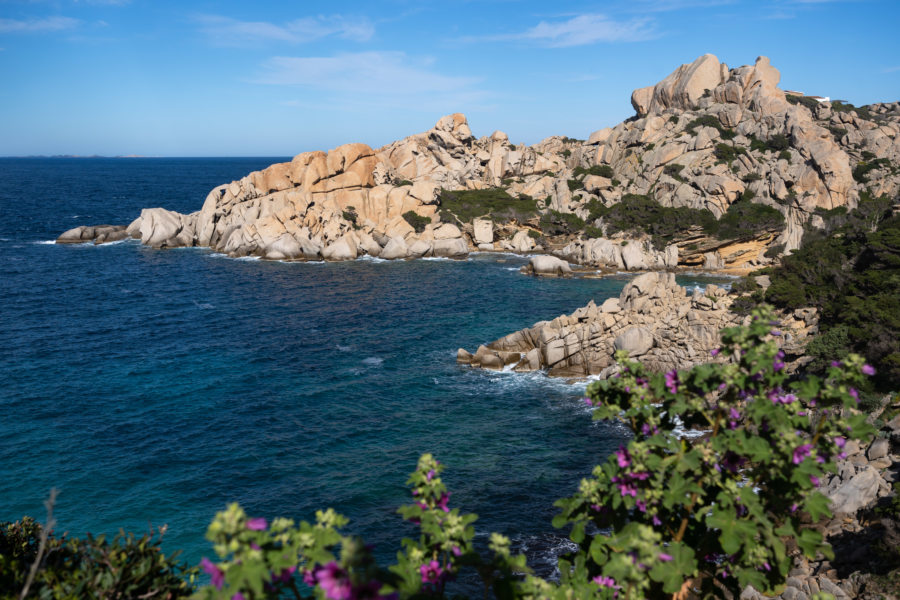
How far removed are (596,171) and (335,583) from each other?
12667cm

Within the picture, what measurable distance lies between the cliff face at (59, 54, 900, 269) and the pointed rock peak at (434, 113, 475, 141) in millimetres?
17714

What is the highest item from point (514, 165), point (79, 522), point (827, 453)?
point (514, 165)

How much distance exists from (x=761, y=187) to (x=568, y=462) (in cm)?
8556

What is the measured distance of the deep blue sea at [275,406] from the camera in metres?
29.7

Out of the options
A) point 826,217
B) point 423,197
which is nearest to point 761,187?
point 826,217

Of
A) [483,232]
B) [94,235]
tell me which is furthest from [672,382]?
[94,235]

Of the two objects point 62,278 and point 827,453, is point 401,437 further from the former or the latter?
point 62,278

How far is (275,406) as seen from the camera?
4150 cm

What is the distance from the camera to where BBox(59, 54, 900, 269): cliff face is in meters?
93.4

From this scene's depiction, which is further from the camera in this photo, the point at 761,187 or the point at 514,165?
the point at 514,165

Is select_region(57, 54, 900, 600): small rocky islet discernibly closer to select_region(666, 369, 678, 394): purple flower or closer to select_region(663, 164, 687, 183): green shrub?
select_region(663, 164, 687, 183): green shrub

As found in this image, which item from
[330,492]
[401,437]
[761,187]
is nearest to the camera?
[330,492]

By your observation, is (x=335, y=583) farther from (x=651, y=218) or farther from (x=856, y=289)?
(x=651, y=218)

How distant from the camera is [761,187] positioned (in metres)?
98.5
